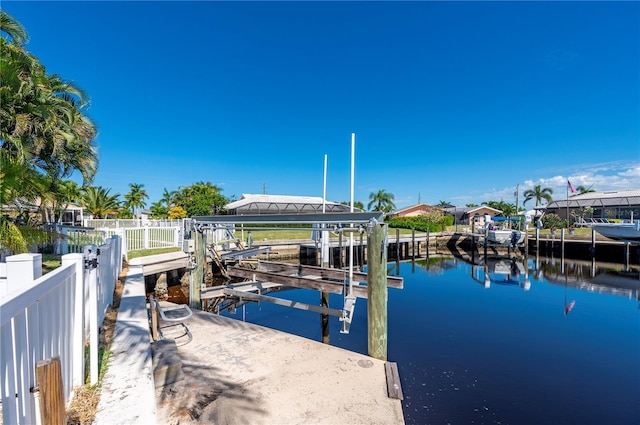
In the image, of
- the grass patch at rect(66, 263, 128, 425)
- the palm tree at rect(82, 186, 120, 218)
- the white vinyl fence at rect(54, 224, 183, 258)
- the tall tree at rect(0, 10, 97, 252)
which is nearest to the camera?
the grass patch at rect(66, 263, 128, 425)

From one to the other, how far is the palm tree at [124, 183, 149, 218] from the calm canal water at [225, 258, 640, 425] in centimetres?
4572

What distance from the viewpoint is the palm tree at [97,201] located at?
102 feet

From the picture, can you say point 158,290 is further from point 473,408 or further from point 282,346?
point 473,408

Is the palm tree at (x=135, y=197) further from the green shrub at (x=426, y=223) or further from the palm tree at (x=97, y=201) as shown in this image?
the green shrub at (x=426, y=223)

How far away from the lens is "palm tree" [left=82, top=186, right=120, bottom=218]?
102ft

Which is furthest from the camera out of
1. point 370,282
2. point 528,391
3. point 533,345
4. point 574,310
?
point 574,310

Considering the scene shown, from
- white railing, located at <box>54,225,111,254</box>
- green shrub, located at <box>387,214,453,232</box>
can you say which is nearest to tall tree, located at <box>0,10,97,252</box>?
white railing, located at <box>54,225,111,254</box>

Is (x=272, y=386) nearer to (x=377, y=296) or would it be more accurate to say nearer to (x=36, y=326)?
(x=377, y=296)

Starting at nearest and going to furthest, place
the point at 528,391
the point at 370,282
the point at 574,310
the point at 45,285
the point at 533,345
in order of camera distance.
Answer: the point at 45,285 → the point at 370,282 → the point at 528,391 → the point at 533,345 → the point at 574,310

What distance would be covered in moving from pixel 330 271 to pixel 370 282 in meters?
2.50

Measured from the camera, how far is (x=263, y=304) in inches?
431

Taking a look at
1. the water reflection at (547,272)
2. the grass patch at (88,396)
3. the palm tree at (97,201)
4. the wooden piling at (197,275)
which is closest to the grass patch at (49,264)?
the wooden piling at (197,275)

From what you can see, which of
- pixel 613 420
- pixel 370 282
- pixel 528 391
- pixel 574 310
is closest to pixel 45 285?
pixel 370 282

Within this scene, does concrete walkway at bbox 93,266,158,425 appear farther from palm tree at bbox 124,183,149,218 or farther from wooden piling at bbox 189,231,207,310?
palm tree at bbox 124,183,149,218
